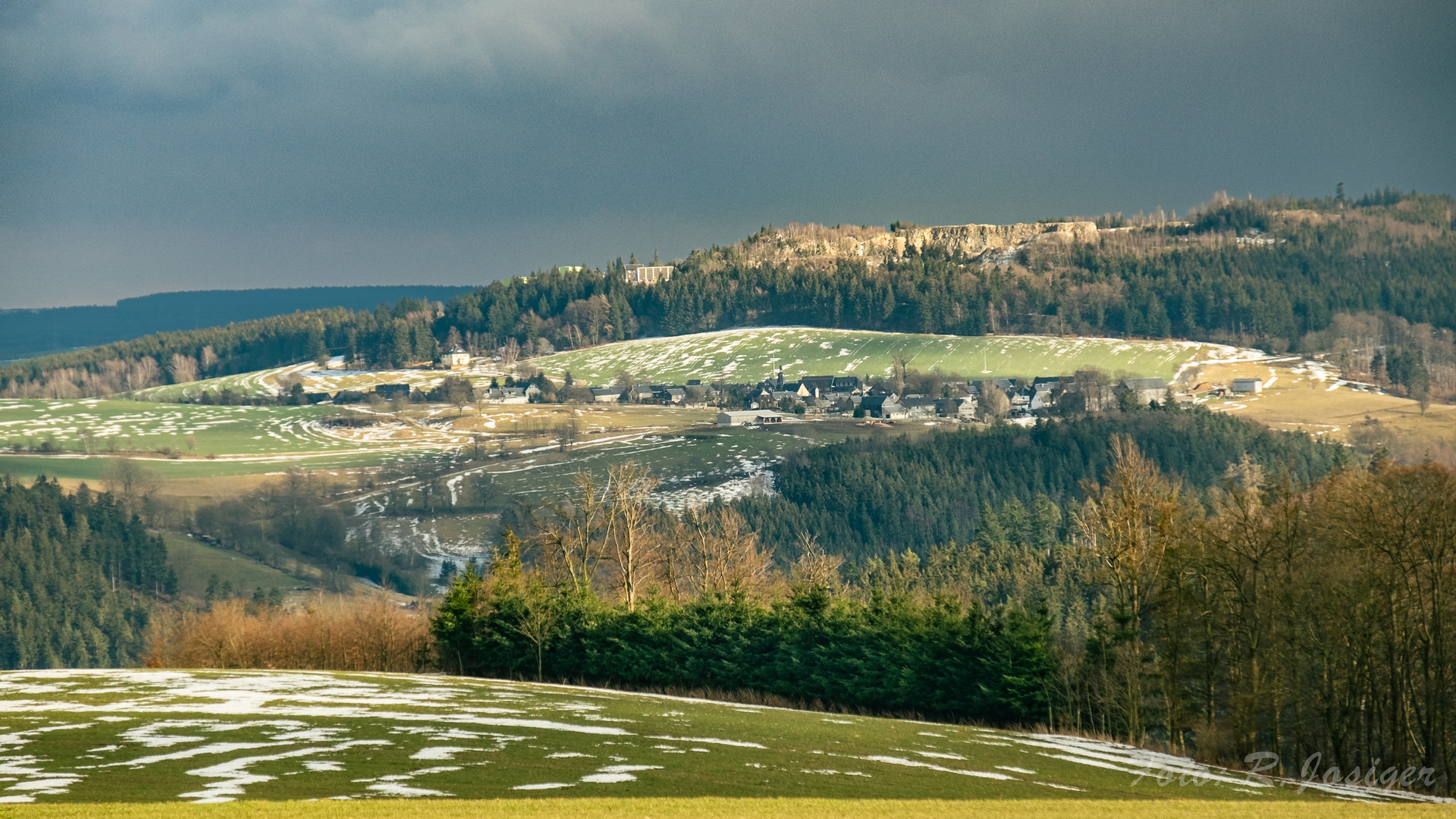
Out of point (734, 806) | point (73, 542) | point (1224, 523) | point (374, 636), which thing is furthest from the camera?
point (73, 542)

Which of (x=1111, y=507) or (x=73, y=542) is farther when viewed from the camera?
(x=73, y=542)

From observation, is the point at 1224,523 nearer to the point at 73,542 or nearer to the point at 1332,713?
the point at 1332,713

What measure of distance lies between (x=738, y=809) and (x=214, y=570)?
6373 inches

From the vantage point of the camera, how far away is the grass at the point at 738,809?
86.3 feet

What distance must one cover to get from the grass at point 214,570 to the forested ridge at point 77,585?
1990 mm

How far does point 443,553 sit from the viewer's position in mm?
177000

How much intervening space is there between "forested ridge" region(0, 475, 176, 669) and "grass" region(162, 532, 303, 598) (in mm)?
1990

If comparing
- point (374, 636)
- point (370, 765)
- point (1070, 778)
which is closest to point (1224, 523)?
point (1070, 778)

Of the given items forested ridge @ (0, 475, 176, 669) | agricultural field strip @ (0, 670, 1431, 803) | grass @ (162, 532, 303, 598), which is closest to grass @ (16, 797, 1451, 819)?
agricultural field strip @ (0, 670, 1431, 803)

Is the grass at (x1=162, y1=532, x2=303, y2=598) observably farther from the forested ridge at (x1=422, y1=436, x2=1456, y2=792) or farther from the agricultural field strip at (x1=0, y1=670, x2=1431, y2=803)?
the agricultural field strip at (x1=0, y1=670, x2=1431, y2=803)

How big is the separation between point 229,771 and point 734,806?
12407 mm

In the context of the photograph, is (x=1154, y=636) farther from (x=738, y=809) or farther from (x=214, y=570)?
(x=214, y=570)

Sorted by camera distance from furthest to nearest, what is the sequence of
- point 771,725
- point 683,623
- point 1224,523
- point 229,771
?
point 683,623
point 1224,523
point 771,725
point 229,771

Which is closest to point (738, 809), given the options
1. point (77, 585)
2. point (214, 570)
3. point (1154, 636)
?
point (1154, 636)
